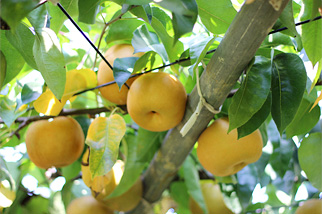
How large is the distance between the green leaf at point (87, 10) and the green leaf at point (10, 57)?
0.57 feet

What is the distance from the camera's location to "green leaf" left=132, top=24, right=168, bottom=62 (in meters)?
0.75

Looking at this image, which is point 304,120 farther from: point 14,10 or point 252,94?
point 14,10

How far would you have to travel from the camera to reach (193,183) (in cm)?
102

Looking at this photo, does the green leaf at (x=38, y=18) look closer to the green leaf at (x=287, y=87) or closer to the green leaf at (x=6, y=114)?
the green leaf at (x=6, y=114)

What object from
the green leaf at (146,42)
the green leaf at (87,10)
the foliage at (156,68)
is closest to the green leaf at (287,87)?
the foliage at (156,68)

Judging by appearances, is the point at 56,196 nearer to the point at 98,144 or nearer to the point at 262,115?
the point at 98,144

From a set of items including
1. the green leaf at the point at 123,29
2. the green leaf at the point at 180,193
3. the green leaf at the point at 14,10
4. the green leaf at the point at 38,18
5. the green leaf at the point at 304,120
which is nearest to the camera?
the green leaf at the point at 14,10

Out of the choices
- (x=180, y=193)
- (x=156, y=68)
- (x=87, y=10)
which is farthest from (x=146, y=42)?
(x=180, y=193)

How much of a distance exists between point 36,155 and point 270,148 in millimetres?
643

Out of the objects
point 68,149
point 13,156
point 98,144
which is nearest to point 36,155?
point 68,149

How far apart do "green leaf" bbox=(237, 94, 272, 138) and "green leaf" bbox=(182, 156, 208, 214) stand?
0.36 m

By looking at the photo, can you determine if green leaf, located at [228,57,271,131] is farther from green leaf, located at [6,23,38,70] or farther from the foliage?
green leaf, located at [6,23,38,70]

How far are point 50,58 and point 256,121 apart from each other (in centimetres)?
40

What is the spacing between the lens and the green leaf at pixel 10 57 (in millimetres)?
700
